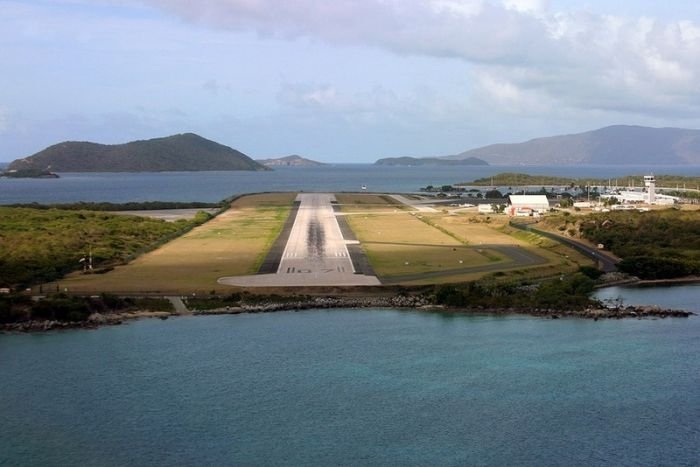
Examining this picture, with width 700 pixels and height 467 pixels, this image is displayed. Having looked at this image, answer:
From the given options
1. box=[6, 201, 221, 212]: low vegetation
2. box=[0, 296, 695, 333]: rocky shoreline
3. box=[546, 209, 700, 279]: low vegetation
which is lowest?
box=[0, 296, 695, 333]: rocky shoreline

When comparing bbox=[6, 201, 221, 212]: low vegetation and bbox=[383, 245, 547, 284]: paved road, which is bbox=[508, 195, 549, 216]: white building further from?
bbox=[6, 201, 221, 212]: low vegetation

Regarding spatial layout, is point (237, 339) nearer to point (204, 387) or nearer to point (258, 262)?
point (204, 387)

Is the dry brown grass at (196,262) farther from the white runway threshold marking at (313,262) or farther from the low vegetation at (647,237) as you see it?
the low vegetation at (647,237)

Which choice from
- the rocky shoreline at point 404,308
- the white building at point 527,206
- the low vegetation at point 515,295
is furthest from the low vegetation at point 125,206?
the low vegetation at point 515,295

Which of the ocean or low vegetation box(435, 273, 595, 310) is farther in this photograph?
low vegetation box(435, 273, 595, 310)

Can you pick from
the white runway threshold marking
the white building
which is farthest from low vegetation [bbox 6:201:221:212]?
the white building

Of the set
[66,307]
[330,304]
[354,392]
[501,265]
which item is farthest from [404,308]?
[66,307]
